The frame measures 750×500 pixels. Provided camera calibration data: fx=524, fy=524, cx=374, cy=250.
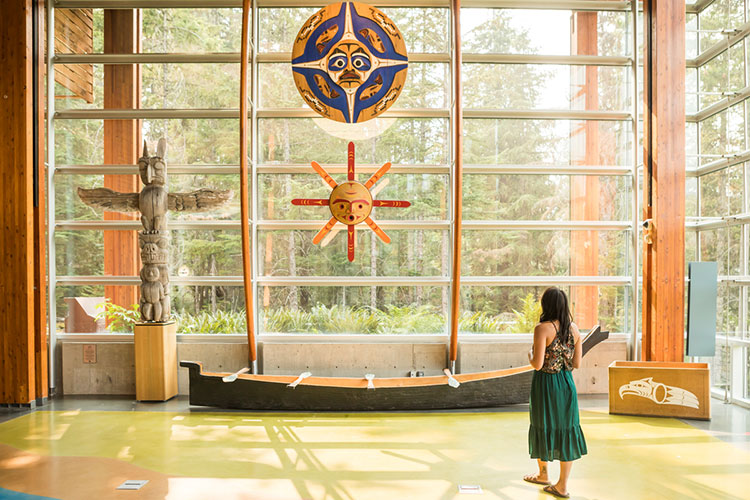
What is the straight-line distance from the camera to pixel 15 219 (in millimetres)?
5891

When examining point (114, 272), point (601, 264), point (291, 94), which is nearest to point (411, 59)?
point (291, 94)

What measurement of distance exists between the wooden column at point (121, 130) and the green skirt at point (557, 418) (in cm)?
543

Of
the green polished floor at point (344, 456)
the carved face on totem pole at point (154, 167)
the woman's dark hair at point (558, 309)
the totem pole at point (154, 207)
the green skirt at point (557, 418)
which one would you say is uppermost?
the carved face on totem pole at point (154, 167)

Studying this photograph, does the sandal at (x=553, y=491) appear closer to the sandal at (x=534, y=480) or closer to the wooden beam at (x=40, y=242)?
the sandal at (x=534, y=480)

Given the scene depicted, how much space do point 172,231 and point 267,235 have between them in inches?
48.6

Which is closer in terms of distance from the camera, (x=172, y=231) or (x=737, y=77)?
(x=737, y=77)

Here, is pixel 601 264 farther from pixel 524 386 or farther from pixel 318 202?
pixel 318 202

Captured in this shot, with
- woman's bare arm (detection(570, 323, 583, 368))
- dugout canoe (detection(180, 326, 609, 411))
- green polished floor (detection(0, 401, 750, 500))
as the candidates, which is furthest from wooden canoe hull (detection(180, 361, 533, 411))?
woman's bare arm (detection(570, 323, 583, 368))

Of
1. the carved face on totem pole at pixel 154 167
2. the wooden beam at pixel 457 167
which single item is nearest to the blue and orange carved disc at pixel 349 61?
the wooden beam at pixel 457 167

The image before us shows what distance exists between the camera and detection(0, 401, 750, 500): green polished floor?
365 centimetres

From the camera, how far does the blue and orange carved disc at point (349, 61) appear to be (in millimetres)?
5441

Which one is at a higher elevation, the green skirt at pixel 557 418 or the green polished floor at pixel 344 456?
the green skirt at pixel 557 418

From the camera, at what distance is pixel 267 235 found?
22.5 ft

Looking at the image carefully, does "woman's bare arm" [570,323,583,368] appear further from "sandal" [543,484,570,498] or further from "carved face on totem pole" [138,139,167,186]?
"carved face on totem pole" [138,139,167,186]
